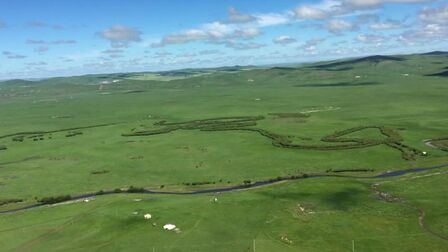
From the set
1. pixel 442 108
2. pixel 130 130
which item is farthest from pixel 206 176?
pixel 442 108

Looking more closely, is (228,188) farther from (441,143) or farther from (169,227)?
(441,143)

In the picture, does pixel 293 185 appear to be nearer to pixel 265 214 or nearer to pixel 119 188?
pixel 265 214

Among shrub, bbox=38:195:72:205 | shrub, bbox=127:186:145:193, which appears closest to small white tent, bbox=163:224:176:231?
shrub, bbox=127:186:145:193

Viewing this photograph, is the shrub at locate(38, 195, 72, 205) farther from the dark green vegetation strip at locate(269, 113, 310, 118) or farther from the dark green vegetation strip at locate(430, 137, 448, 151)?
the dark green vegetation strip at locate(269, 113, 310, 118)

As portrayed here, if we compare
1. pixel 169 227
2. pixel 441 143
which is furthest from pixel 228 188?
pixel 441 143

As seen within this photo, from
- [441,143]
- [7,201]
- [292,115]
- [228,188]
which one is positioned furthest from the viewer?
[292,115]

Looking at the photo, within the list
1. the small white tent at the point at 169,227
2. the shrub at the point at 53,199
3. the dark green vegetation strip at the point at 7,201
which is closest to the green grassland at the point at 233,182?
the dark green vegetation strip at the point at 7,201

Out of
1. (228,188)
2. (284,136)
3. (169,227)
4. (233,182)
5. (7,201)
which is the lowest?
(7,201)

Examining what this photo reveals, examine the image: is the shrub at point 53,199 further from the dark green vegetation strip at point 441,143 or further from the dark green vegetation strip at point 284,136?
the dark green vegetation strip at point 441,143
